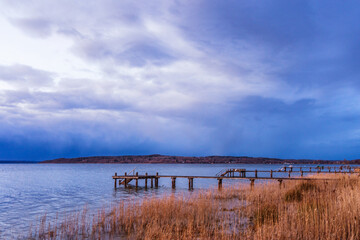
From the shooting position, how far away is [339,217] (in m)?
9.57

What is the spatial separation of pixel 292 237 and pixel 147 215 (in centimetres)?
777

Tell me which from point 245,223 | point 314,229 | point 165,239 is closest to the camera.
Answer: point 314,229

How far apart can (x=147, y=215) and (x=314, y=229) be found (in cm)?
803

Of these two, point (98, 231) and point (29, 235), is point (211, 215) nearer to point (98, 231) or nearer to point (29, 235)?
point (98, 231)

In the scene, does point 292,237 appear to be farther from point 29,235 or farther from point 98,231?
point 29,235

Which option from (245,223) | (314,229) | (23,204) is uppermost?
(314,229)

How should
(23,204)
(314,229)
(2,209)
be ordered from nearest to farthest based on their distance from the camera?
(314,229), (2,209), (23,204)

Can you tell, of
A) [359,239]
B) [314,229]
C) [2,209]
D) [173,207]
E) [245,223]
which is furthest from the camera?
[2,209]

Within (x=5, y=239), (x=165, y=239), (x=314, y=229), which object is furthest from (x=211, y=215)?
(x=5, y=239)

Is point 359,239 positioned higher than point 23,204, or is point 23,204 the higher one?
point 359,239

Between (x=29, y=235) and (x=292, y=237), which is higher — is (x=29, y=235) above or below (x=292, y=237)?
below

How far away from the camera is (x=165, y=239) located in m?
9.70

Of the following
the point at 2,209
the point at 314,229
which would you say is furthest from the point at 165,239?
the point at 2,209

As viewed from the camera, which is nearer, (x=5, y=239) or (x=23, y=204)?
(x=5, y=239)
